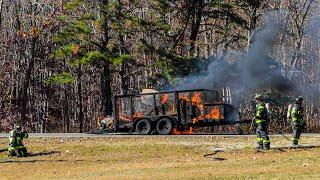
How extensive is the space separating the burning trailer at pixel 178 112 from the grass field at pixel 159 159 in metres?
2.62

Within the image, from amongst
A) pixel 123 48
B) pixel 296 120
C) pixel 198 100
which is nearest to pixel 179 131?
pixel 198 100

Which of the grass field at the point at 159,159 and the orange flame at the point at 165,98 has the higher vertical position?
the orange flame at the point at 165,98

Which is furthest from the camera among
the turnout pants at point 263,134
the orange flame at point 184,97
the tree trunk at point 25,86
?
the tree trunk at point 25,86

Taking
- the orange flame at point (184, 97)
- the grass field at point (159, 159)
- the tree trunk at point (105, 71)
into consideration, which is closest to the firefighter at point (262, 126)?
the grass field at point (159, 159)

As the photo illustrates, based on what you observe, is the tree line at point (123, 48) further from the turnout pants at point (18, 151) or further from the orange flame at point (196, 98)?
Answer: the turnout pants at point (18, 151)

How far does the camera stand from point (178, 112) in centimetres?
2875

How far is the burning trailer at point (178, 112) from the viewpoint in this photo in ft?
93.5

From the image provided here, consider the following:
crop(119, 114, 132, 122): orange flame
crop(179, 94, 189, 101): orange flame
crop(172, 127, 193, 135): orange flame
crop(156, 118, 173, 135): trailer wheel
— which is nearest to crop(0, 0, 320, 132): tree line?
crop(119, 114, 132, 122): orange flame

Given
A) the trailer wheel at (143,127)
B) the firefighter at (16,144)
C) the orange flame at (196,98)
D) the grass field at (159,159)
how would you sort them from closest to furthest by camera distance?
the grass field at (159,159) → the firefighter at (16,144) → the orange flame at (196,98) → the trailer wheel at (143,127)

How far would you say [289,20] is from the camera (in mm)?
44188

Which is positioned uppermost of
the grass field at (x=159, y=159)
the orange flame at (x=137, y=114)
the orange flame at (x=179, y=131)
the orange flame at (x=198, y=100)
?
the orange flame at (x=198, y=100)

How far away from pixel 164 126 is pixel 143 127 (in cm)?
117

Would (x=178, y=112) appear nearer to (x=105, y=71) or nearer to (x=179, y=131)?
(x=179, y=131)

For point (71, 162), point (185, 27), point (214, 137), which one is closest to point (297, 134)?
point (214, 137)
